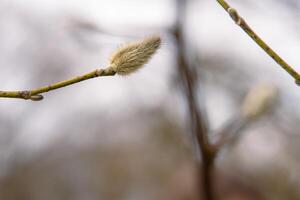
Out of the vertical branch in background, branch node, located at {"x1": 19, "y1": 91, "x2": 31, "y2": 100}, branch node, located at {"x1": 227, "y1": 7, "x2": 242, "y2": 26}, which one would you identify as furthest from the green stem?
branch node, located at {"x1": 227, "y1": 7, "x2": 242, "y2": 26}

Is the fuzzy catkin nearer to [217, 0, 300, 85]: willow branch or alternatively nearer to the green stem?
the green stem

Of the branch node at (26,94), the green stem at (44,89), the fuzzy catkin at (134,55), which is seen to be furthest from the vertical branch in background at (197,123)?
the branch node at (26,94)

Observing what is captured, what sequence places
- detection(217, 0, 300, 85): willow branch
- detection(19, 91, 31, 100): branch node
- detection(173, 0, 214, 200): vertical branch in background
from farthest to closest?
detection(173, 0, 214, 200): vertical branch in background, detection(19, 91, 31, 100): branch node, detection(217, 0, 300, 85): willow branch

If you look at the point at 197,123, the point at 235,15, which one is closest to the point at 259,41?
the point at 235,15

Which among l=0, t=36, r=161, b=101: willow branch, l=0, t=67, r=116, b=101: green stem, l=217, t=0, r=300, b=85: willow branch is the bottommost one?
l=217, t=0, r=300, b=85: willow branch

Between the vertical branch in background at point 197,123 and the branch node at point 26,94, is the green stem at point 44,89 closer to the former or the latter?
the branch node at point 26,94

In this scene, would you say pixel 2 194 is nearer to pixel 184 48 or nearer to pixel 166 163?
pixel 166 163
